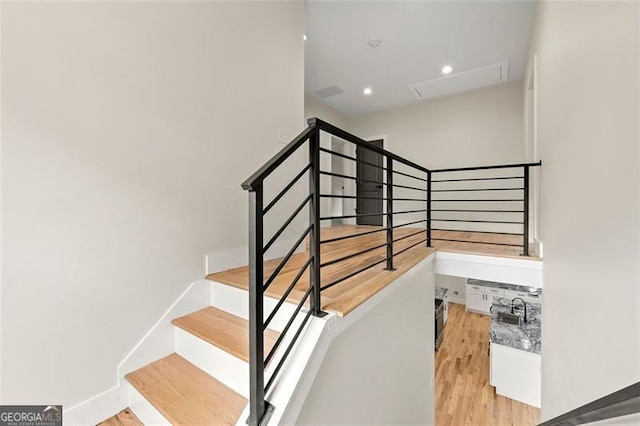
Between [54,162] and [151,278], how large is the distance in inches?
30.0

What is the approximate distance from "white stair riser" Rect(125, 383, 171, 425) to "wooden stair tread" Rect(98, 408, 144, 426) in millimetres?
17

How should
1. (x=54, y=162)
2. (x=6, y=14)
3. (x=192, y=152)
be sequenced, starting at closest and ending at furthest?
(x=6, y=14) < (x=54, y=162) < (x=192, y=152)

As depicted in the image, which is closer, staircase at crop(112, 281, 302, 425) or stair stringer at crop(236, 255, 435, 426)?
stair stringer at crop(236, 255, 435, 426)

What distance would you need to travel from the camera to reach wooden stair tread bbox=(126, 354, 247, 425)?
116cm

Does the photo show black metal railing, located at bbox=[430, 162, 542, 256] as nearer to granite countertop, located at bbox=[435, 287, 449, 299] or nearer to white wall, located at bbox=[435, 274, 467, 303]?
granite countertop, located at bbox=[435, 287, 449, 299]

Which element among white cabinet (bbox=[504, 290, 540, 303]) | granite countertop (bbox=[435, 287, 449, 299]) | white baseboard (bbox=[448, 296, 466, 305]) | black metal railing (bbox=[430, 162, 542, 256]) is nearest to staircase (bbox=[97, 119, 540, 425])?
black metal railing (bbox=[430, 162, 542, 256])

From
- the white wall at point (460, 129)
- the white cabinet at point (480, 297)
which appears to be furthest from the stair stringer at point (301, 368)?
the white cabinet at point (480, 297)

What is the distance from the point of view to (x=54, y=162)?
4.16 ft

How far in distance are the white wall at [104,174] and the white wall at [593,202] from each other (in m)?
2.07

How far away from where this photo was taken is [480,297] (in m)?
5.62

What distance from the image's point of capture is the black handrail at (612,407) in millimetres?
455

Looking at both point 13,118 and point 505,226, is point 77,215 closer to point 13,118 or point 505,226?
point 13,118

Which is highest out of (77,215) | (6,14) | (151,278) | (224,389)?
(6,14)

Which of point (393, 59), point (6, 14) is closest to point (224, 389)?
point (6, 14)
